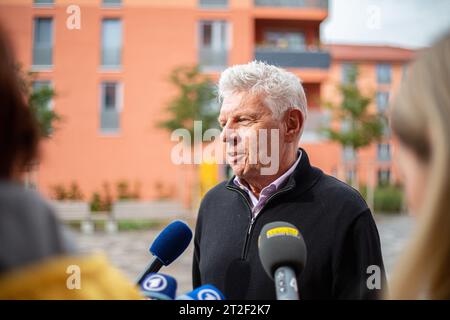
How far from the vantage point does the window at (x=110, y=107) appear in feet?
44.7

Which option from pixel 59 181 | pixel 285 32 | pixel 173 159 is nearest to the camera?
pixel 59 181

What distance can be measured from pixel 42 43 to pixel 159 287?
42.4 ft

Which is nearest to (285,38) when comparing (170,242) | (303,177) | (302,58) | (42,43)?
(302,58)

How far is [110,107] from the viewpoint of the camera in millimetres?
13977

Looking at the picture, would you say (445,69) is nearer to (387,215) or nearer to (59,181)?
(59,181)

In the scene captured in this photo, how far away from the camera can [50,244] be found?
0.65 m

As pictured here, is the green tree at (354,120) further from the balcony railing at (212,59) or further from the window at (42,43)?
the window at (42,43)

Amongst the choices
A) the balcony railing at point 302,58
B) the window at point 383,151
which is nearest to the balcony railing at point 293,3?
the balcony railing at point 302,58

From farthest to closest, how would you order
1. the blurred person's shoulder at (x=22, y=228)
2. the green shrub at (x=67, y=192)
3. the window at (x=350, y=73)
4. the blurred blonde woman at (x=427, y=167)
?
the window at (x=350, y=73) < the green shrub at (x=67, y=192) < the blurred blonde woman at (x=427, y=167) < the blurred person's shoulder at (x=22, y=228)

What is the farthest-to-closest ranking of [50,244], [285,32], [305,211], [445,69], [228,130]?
[285,32], [228,130], [305,211], [445,69], [50,244]

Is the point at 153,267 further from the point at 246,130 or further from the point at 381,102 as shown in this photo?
the point at 381,102

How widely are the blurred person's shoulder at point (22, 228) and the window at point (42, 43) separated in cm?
1312

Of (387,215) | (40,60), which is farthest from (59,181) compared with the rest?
(387,215)
